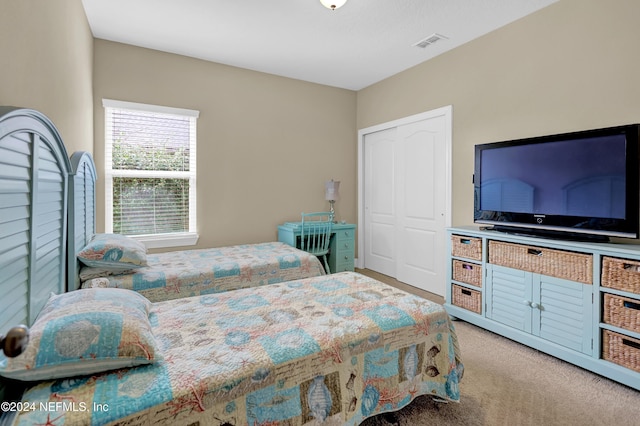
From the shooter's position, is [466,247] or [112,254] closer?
[112,254]

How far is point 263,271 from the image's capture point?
2.82 meters

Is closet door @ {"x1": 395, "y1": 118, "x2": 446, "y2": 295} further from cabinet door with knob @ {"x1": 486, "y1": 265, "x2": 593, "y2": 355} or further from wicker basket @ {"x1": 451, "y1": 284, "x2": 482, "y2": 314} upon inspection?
cabinet door with knob @ {"x1": 486, "y1": 265, "x2": 593, "y2": 355}

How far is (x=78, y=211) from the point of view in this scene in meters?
2.11

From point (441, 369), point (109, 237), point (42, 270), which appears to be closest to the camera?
point (42, 270)

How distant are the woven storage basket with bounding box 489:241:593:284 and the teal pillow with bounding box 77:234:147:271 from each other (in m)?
2.80

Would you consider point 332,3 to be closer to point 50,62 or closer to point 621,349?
point 50,62

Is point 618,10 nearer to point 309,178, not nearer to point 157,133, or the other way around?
point 309,178

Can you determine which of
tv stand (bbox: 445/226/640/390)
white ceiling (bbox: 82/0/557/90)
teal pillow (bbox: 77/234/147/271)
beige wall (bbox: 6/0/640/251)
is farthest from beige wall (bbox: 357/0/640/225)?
teal pillow (bbox: 77/234/147/271)

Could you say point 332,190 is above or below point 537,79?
below

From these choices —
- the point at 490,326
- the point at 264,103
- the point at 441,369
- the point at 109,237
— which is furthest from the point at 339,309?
the point at 264,103

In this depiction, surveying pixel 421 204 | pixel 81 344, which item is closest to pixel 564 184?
pixel 421 204

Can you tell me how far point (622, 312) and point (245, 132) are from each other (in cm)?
380

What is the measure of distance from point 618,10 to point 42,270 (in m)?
3.84

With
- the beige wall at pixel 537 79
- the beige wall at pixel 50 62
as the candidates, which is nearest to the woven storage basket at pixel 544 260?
the beige wall at pixel 537 79
